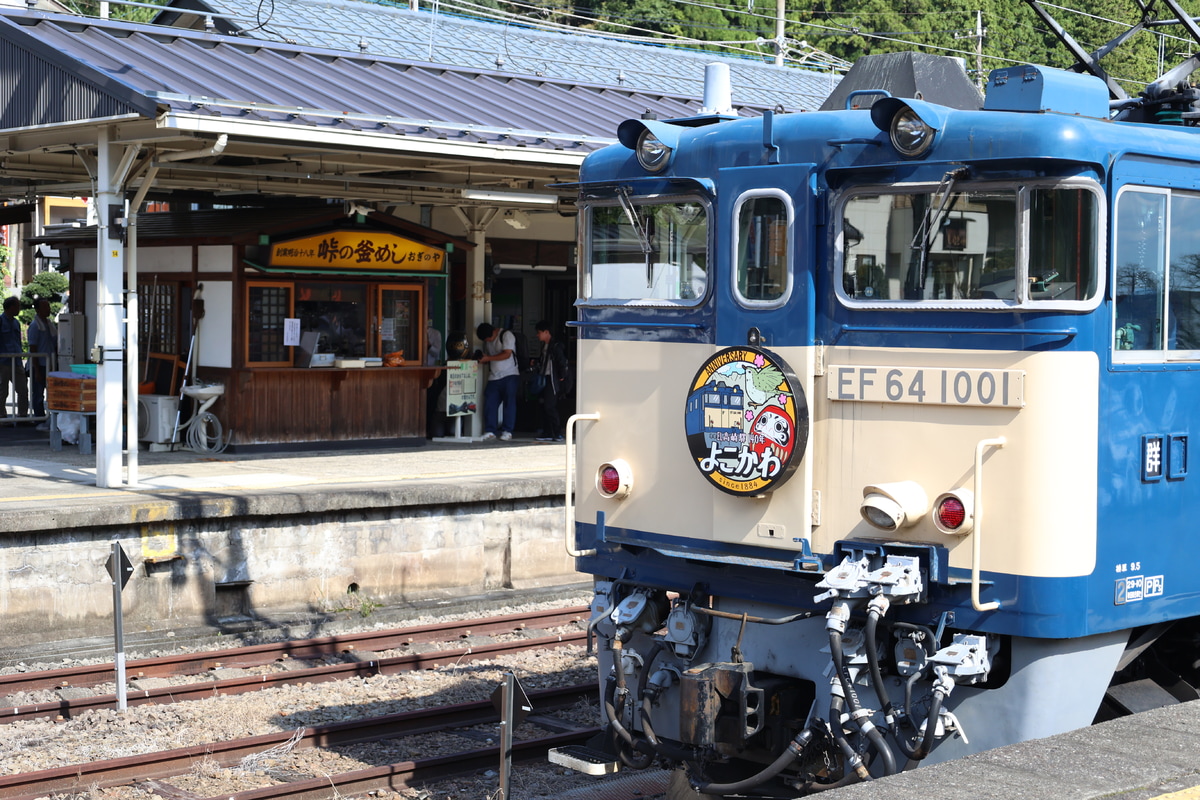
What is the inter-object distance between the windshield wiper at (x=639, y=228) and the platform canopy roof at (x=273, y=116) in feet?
20.7

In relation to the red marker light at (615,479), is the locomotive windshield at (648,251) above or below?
above

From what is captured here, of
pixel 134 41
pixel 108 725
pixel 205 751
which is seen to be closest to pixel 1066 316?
pixel 205 751

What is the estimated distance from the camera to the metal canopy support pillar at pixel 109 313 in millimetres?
12578

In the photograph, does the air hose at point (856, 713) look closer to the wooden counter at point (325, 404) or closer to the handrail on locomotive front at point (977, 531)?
the handrail on locomotive front at point (977, 531)

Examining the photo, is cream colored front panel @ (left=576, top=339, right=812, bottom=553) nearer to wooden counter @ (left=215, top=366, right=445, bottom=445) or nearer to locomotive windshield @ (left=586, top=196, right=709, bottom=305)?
locomotive windshield @ (left=586, top=196, right=709, bottom=305)

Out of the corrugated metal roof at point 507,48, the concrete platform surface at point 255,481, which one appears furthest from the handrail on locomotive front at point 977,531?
the corrugated metal roof at point 507,48

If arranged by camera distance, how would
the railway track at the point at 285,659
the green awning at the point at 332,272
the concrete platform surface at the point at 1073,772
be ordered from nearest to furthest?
1. the concrete platform surface at the point at 1073,772
2. the railway track at the point at 285,659
3. the green awning at the point at 332,272

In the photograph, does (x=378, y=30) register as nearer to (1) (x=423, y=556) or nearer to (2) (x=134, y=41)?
(2) (x=134, y=41)

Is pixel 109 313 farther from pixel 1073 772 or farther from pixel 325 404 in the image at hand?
pixel 1073 772

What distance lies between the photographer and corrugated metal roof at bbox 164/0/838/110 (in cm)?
2480

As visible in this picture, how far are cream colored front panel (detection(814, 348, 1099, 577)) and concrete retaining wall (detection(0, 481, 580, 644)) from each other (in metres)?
7.16

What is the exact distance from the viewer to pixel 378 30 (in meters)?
26.9

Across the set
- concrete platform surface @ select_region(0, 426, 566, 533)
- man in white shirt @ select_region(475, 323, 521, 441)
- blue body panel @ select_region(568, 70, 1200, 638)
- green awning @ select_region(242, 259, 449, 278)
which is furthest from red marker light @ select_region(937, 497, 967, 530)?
man in white shirt @ select_region(475, 323, 521, 441)

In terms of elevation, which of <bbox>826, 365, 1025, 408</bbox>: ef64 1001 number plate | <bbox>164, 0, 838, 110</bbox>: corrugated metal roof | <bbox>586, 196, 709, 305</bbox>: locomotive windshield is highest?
<bbox>164, 0, 838, 110</bbox>: corrugated metal roof
